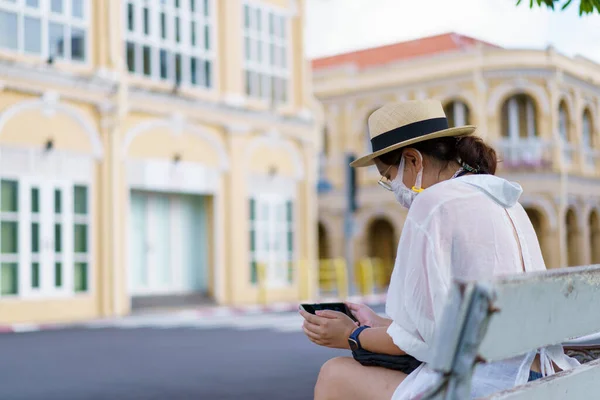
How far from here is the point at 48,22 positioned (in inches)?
640

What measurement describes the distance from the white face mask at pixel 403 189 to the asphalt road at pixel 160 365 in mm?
4326

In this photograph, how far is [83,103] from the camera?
55.8ft

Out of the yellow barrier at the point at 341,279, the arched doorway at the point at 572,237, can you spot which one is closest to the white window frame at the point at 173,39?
the yellow barrier at the point at 341,279

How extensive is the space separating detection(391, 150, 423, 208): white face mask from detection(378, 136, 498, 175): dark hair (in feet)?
Result: 0.13

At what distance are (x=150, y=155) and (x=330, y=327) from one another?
15995 mm

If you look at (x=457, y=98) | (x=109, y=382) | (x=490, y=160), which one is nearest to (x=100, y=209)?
(x=109, y=382)

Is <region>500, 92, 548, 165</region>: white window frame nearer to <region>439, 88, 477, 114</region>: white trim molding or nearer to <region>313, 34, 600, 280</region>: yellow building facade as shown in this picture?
<region>313, 34, 600, 280</region>: yellow building facade

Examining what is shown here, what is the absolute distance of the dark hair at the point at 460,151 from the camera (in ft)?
9.20

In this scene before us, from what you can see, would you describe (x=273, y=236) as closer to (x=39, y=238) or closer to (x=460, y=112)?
(x=39, y=238)

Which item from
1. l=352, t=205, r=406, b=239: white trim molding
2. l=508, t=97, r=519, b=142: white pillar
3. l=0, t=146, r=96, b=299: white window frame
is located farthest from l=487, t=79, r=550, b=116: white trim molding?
l=0, t=146, r=96, b=299: white window frame

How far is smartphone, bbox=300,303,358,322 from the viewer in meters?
2.82

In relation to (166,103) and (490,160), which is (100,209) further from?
(490,160)

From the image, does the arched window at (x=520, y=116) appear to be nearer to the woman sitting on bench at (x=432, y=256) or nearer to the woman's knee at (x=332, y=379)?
the woman sitting on bench at (x=432, y=256)

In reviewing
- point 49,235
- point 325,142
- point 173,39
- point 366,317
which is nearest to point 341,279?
point 173,39
